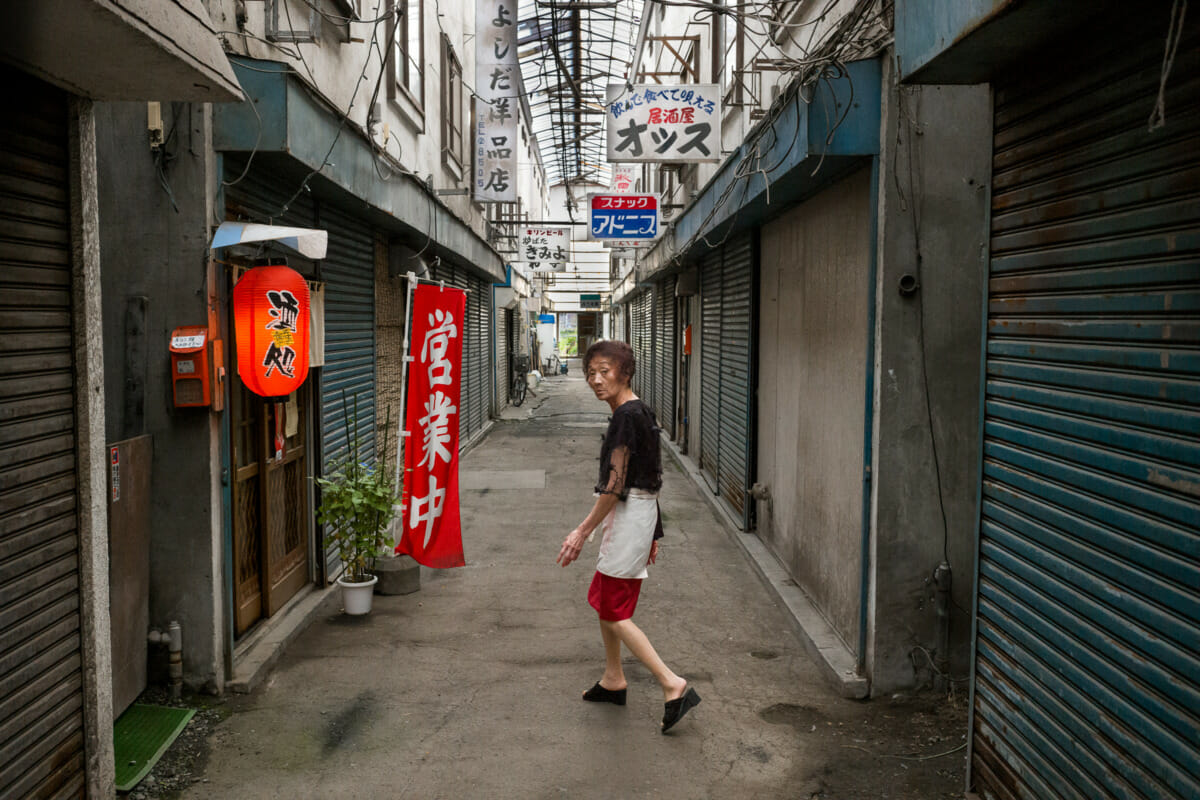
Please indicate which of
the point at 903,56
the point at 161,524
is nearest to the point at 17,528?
the point at 161,524

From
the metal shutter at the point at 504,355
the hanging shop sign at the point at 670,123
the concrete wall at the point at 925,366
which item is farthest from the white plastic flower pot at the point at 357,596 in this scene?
the metal shutter at the point at 504,355

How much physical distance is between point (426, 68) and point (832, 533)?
8.29 metres

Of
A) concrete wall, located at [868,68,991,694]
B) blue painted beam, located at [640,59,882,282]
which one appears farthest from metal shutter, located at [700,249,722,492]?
concrete wall, located at [868,68,991,694]

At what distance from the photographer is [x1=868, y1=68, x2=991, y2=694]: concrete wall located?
5.42m

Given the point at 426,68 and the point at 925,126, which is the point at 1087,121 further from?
the point at 426,68

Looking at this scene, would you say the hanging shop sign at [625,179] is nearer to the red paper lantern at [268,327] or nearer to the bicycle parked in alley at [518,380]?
the bicycle parked in alley at [518,380]

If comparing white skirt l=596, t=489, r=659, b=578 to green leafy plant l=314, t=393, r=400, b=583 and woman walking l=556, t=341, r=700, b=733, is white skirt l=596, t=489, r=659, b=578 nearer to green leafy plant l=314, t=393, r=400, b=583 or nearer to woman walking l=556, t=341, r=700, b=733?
woman walking l=556, t=341, r=700, b=733

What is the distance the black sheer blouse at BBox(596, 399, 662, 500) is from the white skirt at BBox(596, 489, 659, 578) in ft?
0.24

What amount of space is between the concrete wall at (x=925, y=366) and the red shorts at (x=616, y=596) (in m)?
1.60

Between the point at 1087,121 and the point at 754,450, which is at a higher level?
the point at 1087,121

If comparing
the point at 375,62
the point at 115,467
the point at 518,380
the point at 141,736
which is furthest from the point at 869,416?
the point at 518,380

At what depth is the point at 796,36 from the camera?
24.5 feet

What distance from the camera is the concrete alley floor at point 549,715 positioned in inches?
184

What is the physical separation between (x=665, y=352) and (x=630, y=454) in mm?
15498
